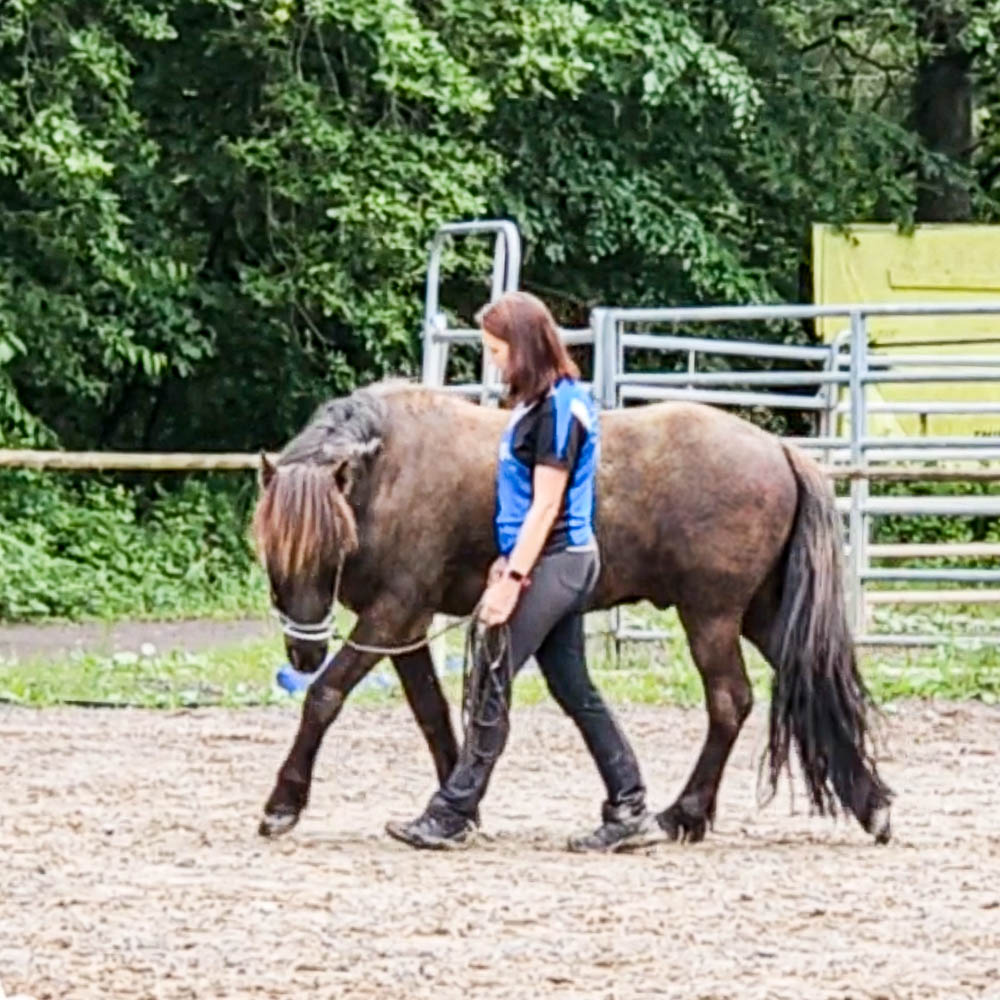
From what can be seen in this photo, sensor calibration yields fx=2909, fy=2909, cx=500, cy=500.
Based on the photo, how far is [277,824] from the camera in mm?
8117

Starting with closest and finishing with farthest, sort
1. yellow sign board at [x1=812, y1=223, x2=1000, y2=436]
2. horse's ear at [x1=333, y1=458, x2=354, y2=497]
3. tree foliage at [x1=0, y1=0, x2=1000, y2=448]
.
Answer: horse's ear at [x1=333, y1=458, x2=354, y2=497] < tree foliage at [x1=0, y1=0, x2=1000, y2=448] < yellow sign board at [x1=812, y1=223, x2=1000, y2=436]

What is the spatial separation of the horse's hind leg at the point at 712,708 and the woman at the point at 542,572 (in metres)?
0.15

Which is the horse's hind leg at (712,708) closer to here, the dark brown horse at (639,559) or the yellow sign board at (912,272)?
the dark brown horse at (639,559)

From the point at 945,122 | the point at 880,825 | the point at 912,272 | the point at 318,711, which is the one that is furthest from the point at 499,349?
the point at 945,122

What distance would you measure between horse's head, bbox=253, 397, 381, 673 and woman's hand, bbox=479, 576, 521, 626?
0.47 metres

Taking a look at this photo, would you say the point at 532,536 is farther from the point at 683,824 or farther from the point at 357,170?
the point at 357,170

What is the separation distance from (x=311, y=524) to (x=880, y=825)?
1807 millimetres

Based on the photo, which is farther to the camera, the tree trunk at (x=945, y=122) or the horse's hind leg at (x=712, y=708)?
the tree trunk at (x=945, y=122)

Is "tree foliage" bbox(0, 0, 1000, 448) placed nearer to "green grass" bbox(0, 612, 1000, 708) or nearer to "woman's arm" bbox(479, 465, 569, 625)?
"green grass" bbox(0, 612, 1000, 708)

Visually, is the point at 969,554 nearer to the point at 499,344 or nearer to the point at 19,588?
the point at 19,588

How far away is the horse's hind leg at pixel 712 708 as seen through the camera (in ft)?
27.1

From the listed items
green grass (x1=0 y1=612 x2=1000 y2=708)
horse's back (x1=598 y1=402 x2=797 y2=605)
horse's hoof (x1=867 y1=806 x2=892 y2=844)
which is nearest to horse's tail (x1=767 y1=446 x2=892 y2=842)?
horse's hoof (x1=867 y1=806 x2=892 y2=844)

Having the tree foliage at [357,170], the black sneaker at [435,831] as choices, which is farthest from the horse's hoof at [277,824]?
the tree foliage at [357,170]

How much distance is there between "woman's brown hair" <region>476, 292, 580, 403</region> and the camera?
25.6ft
